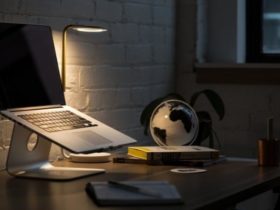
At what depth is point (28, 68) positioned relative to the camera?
219 centimetres

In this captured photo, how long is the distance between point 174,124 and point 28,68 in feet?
1.94

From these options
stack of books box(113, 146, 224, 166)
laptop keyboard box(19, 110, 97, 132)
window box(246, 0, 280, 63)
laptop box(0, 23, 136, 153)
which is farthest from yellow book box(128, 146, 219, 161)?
window box(246, 0, 280, 63)

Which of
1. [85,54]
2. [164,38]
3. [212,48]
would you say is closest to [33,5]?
[85,54]

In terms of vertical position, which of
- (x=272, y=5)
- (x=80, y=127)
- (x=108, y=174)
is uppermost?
(x=272, y=5)

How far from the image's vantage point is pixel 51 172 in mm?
2150

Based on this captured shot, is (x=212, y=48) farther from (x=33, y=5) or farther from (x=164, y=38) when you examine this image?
(x=33, y=5)

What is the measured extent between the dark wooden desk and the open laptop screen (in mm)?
234

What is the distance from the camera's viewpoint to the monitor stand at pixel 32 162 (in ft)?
6.89

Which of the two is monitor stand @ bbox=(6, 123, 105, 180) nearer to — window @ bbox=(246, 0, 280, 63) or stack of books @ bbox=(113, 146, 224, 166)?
stack of books @ bbox=(113, 146, 224, 166)

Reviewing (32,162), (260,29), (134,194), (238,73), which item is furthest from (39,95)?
(260,29)

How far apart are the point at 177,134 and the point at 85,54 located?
0.48 m

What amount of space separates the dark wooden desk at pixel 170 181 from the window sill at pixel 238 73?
76 centimetres

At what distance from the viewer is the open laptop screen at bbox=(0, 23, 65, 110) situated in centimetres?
210

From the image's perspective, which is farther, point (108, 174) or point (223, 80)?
point (223, 80)
